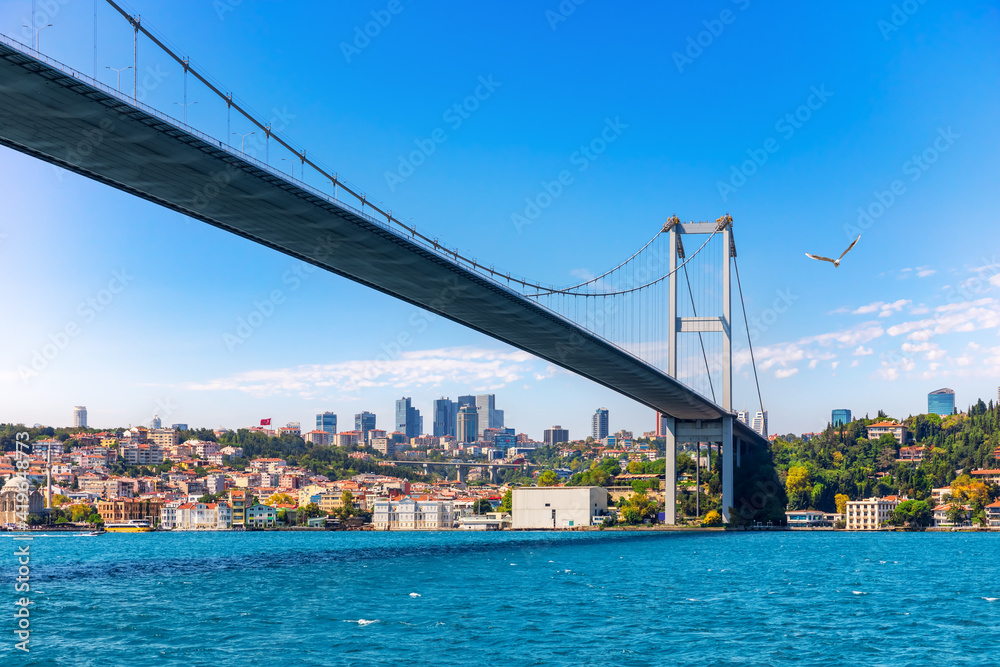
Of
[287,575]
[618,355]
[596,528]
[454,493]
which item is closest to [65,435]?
[454,493]

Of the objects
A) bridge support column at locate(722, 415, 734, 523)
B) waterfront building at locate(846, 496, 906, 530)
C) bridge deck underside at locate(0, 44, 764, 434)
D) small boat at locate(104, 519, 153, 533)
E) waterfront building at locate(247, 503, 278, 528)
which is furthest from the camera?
waterfront building at locate(247, 503, 278, 528)

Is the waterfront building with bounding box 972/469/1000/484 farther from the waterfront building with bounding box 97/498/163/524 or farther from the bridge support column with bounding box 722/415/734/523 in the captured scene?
the waterfront building with bounding box 97/498/163/524

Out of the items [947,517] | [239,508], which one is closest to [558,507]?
[947,517]

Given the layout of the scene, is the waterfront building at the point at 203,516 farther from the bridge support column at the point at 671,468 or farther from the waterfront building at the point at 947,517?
the waterfront building at the point at 947,517

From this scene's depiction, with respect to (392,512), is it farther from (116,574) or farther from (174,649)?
(174,649)

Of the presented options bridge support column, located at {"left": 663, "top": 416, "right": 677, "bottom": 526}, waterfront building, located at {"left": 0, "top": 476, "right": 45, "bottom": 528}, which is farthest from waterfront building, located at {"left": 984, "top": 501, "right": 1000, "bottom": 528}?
waterfront building, located at {"left": 0, "top": 476, "right": 45, "bottom": 528}

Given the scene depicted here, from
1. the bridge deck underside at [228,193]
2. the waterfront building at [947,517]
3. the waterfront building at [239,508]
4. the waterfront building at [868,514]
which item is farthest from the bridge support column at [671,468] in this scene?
the waterfront building at [239,508]

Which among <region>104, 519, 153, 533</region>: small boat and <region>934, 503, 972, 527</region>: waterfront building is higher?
<region>934, 503, 972, 527</region>: waterfront building
